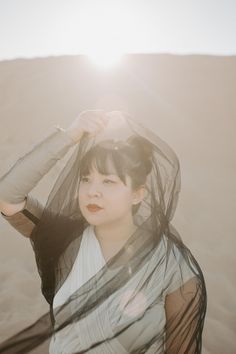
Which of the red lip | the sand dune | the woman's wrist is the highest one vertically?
the woman's wrist

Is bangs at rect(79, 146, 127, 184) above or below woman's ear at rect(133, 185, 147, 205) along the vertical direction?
above

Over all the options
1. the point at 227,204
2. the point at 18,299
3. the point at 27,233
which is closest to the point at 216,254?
the point at 227,204

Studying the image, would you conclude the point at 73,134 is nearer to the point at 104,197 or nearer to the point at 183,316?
the point at 104,197

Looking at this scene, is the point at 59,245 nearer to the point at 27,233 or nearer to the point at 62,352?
the point at 27,233

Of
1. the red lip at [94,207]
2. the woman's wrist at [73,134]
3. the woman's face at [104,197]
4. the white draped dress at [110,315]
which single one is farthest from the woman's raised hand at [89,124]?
the white draped dress at [110,315]

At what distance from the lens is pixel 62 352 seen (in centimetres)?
179

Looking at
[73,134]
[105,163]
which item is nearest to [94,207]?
[105,163]

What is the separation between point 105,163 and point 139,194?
20 cm

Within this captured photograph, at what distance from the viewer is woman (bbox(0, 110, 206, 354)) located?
172cm

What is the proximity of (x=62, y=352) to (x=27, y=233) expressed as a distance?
1.65 ft

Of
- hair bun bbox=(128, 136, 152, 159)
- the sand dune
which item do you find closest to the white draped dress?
hair bun bbox=(128, 136, 152, 159)

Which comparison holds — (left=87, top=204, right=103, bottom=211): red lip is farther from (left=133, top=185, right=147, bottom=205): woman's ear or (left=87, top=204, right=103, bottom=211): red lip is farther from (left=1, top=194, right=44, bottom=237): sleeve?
(left=1, top=194, right=44, bottom=237): sleeve

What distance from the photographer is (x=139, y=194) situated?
1.89 meters

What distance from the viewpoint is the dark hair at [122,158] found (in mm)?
1797
